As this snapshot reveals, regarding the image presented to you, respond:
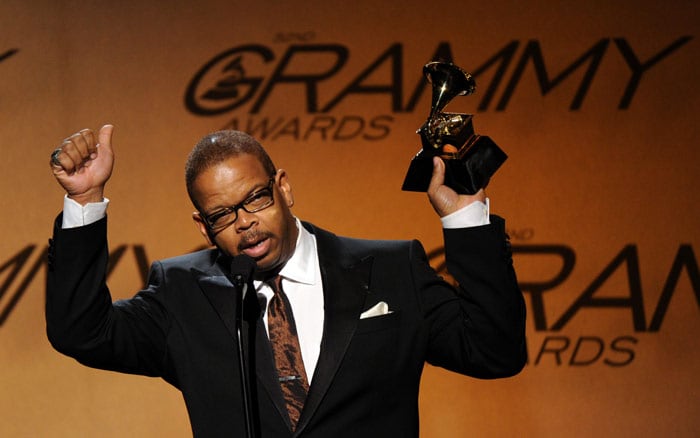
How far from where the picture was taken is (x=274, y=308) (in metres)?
1.93

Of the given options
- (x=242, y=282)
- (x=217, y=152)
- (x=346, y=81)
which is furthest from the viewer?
(x=346, y=81)

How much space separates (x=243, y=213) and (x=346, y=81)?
1921 millimetres

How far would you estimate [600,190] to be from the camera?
12.2ft

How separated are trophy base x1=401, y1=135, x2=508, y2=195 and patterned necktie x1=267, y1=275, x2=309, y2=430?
0.36 m

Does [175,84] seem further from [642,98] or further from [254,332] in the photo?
[254,332]

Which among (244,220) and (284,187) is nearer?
(244,220)

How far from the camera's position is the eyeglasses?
1.86m

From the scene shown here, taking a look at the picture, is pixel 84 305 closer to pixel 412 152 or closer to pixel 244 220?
pixel 244 220

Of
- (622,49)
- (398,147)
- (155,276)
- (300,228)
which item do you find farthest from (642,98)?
(155,276)

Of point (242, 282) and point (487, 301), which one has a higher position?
point (242, 282)

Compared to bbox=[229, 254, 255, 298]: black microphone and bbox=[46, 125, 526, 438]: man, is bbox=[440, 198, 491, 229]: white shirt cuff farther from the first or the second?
bbox=[229, 254, 255, 298]: black microphone

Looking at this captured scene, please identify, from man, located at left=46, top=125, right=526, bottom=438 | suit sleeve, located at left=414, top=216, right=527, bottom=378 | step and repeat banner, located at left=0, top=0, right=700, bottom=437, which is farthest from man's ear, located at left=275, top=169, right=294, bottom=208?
step and repeat banner, located at left=0, top=0, right=700, bottom=437

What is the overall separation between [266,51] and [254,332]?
6.92ft

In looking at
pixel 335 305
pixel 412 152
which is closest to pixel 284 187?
pixel 335 305
